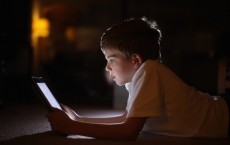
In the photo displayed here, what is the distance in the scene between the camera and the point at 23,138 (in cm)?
126

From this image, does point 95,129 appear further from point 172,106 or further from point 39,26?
point 39,26

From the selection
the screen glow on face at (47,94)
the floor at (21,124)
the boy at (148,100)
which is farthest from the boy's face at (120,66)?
the floor at (21,124)

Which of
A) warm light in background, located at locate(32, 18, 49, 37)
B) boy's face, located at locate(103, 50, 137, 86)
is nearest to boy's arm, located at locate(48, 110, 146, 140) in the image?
boy's face, located at locate(103, 50, 137, 86)

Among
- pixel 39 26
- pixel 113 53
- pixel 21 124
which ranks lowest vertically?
pixel 39 26

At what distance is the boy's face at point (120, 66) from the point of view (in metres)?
1.29

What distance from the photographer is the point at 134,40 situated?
4.12 ft

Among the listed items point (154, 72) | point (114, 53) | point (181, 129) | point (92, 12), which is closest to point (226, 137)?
point (181, 129)

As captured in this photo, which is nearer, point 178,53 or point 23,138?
point 23,138

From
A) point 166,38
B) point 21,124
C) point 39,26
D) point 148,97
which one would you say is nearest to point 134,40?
point 148,97

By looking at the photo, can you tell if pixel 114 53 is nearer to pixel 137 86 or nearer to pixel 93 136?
pixel 137 86

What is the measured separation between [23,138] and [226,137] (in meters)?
0.72

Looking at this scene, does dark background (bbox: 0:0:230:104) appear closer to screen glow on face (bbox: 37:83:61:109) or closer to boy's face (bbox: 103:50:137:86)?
screen glow on face (bbox: 37:83:61:109)

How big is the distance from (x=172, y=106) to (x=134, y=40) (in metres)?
0.26

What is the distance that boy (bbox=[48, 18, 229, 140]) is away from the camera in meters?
1.15
